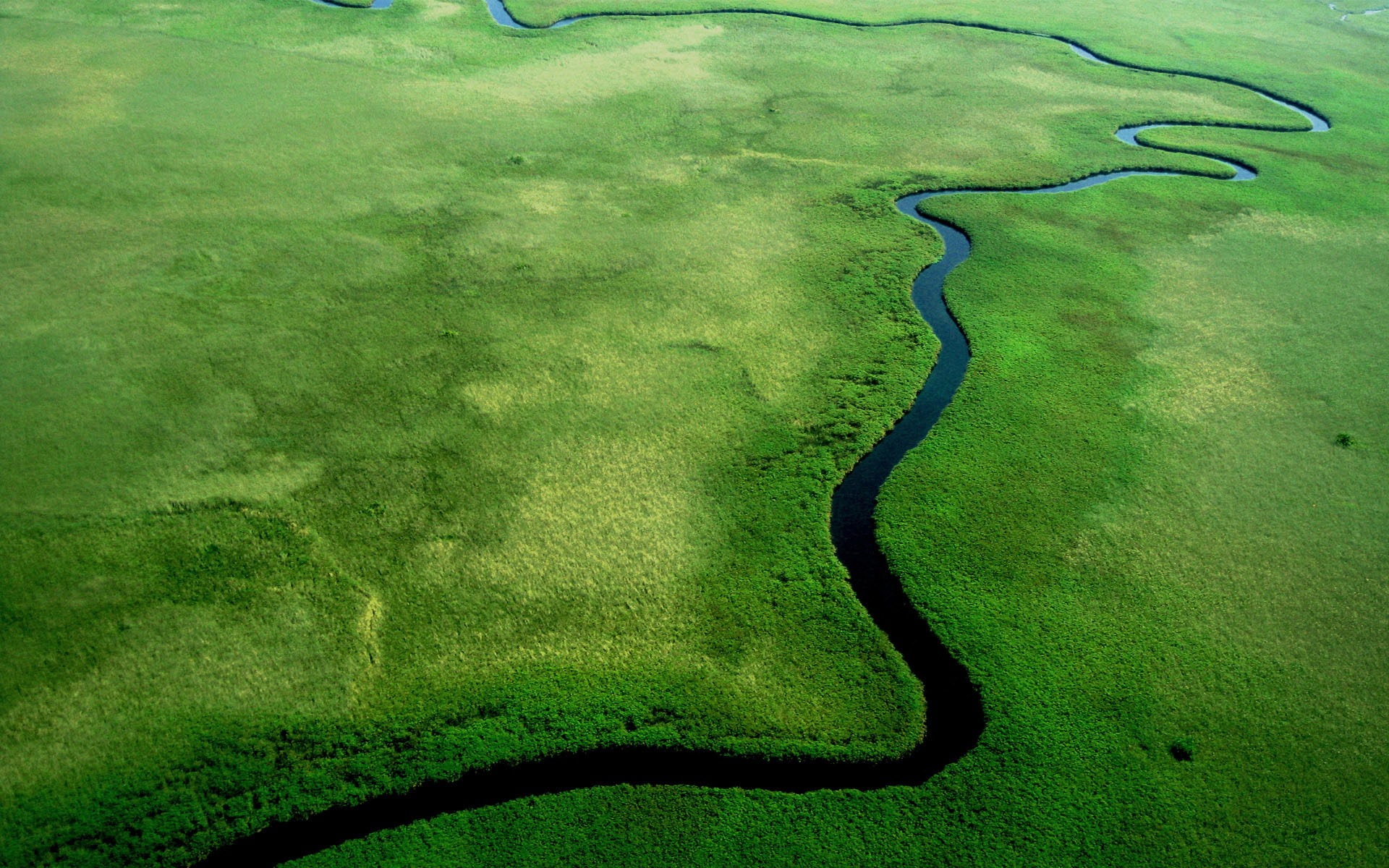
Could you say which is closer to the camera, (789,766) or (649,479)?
(789,766)

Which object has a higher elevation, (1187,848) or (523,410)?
(523,410)

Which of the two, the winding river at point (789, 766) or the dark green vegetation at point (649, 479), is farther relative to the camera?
the dark green vegetation at point (649, 479)

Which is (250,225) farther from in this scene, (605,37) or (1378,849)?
(1378,849)

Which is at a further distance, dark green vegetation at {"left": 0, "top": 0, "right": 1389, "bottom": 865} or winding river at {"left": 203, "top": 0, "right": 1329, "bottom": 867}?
dark green vegetation at {"left": 0, "top": 0, "right": 1389, "bottom": 865}

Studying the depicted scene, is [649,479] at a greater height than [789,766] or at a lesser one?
greater

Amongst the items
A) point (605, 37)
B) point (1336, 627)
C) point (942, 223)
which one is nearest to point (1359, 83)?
point (942, 223)

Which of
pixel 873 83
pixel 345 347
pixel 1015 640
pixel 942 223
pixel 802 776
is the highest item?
pixel 873 83

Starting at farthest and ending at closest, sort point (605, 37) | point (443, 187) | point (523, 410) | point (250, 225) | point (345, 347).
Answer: point (605, 37) → point (443, 187) → point (250, 225) → point (345, 347) → point (523, 410)

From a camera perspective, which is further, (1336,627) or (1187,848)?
(1336,627)
